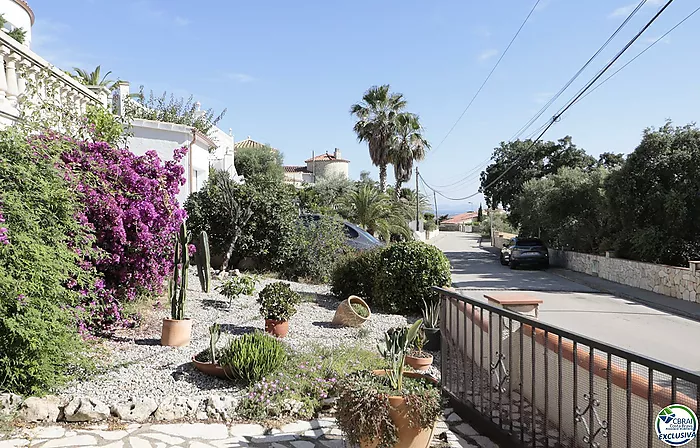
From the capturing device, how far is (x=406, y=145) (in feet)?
121

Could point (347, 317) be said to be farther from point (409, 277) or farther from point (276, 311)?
point (409, 277)

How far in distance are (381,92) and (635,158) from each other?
61.7 feet

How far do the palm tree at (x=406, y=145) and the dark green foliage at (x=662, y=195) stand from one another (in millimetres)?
17266

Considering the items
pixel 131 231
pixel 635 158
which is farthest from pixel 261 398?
pixel 635 158

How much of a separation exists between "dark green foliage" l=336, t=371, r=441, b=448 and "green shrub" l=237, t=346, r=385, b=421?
0.66 meters

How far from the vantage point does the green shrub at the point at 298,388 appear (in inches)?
203

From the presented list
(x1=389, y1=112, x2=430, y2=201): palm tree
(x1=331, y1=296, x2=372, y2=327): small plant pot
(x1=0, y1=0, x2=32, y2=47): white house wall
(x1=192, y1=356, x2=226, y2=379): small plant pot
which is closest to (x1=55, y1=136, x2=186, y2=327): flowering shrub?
(x1=192, y1=356, x2=226, y2=379): small plant pot

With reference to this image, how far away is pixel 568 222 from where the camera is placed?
27.9 meters

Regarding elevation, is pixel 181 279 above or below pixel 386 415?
above

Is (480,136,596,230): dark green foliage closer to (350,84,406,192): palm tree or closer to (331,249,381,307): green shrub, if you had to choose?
(350,84,406,192): palm tree

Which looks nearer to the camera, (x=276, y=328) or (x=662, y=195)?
(x=276, y=328)

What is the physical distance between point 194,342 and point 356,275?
16.3 feet

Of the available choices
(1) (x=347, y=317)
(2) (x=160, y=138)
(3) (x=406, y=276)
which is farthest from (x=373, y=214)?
(1) (x=347, y=317)

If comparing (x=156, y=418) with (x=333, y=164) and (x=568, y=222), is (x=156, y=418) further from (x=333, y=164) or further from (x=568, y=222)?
(x=333, y=164)
